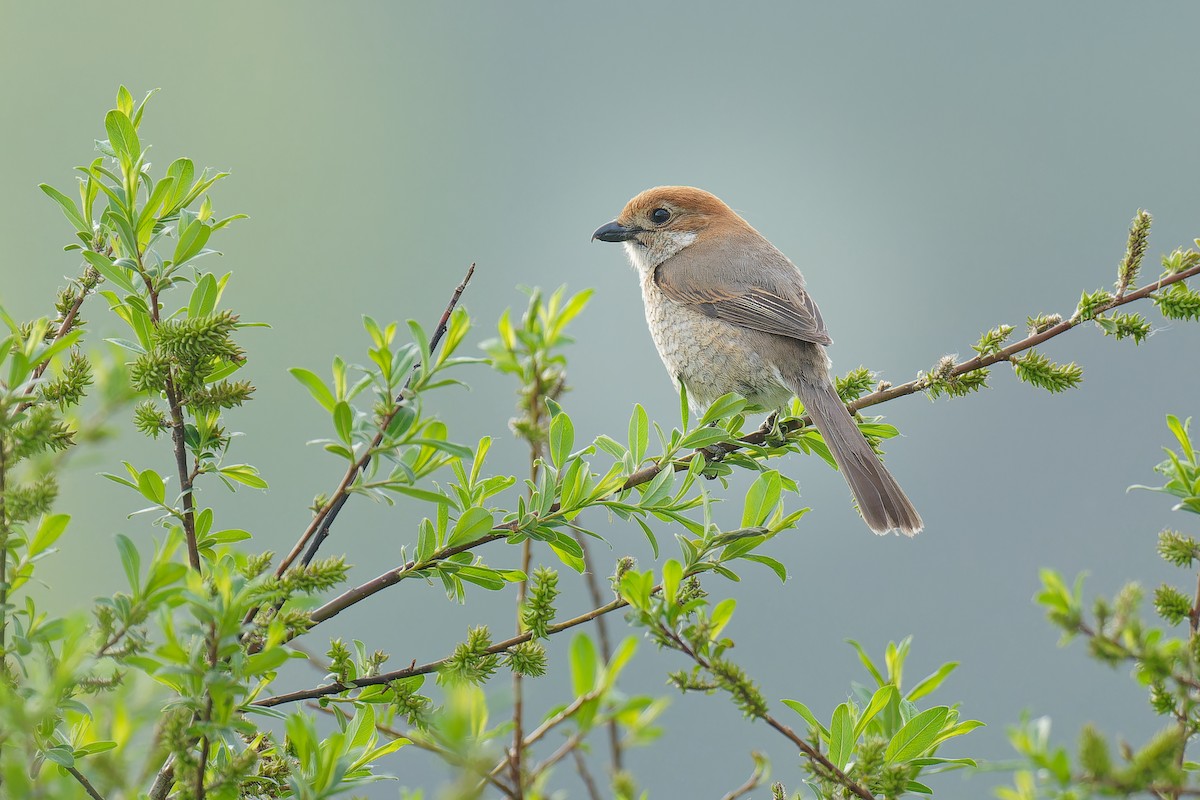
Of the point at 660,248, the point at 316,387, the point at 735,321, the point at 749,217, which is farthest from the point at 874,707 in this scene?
the point at 749,217

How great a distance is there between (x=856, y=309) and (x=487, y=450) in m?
125

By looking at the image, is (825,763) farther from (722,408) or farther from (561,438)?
(722,408)

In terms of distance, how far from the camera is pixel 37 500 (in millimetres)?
1502

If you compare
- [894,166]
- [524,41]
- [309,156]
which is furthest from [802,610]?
[524,41]

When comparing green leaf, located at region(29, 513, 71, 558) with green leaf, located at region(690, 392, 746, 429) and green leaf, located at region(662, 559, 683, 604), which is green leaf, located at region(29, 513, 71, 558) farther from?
green leaf, located at region(690, 392, 746, 429)

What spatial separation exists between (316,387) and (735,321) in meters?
3.31

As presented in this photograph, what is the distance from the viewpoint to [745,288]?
520cm

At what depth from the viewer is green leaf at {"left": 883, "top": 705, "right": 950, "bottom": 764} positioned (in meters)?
2.01

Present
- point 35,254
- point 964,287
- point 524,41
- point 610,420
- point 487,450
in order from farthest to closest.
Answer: point 524,41 → point 964,287 → point 35,254 → point 610,420 → point 487,450

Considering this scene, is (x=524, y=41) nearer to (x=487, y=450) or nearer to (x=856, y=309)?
(x=856, y=309)

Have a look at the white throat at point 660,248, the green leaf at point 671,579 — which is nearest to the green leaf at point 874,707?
the green leaf at point 671,579

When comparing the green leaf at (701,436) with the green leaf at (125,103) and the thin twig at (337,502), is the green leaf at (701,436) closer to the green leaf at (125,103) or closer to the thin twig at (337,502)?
the thin twig at (337,502)

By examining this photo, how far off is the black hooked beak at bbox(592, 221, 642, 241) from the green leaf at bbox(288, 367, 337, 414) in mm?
4094

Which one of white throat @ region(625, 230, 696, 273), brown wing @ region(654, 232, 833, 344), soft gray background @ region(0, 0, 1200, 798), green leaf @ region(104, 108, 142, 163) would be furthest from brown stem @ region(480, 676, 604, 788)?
white throat @ region(625, 230, 696, 273)
